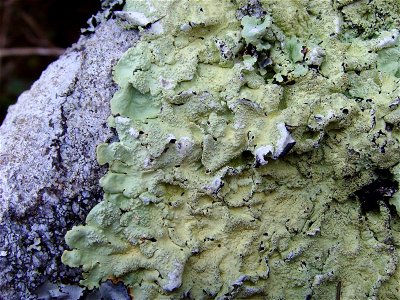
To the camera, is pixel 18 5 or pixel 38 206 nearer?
pixel 38 206

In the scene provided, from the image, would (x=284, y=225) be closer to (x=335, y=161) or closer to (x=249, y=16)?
(x=335, y=161)

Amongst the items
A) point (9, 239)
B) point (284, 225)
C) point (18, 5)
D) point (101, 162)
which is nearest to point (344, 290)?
point (284, 225)

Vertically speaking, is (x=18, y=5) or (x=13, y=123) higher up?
(x=13, y=123)
